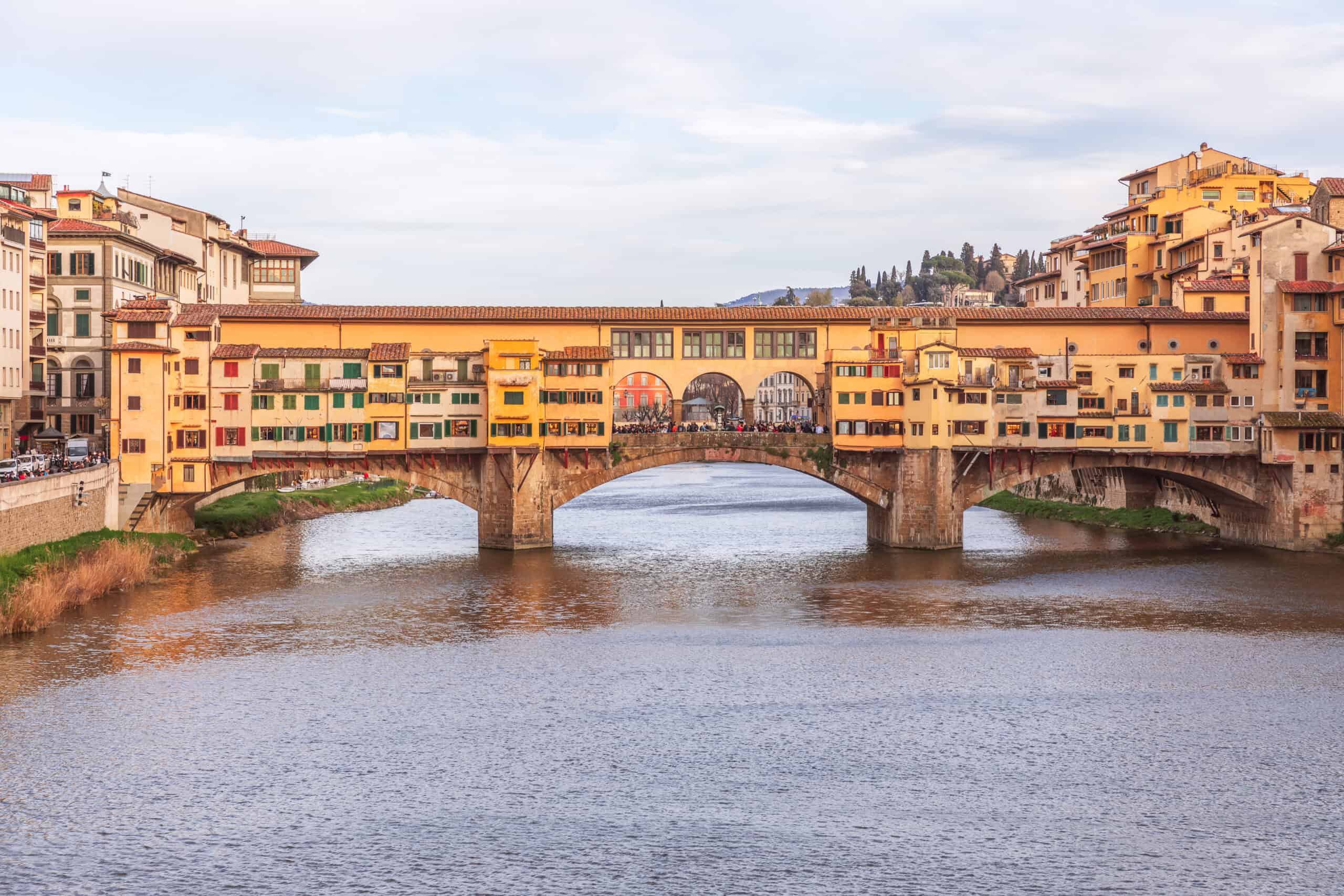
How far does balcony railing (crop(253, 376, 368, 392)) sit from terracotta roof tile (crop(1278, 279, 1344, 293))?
123 ft

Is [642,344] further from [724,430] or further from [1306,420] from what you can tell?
[1306,420]

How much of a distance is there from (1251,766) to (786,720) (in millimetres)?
9705

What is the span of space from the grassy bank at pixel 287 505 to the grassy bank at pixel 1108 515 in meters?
36.9

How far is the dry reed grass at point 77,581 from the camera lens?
40625 millimetres

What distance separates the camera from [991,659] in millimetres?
39625

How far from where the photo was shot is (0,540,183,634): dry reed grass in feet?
133

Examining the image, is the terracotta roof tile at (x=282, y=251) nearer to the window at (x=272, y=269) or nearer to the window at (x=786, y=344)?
the window at (x=272, y=269)

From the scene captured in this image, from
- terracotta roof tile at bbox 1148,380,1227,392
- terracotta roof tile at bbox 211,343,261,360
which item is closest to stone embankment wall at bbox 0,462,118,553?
terracotta roof tile at bbox 211,343,261,360

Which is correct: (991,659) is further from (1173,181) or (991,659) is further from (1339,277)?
(1173,181)

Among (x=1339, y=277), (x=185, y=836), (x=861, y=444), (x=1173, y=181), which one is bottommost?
(x=185, y=836)

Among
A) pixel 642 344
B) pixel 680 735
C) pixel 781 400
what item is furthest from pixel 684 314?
pixel 781 400

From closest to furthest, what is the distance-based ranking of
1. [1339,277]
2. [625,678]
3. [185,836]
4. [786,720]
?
[185,836], [786,720], [625,678], [1339,277]

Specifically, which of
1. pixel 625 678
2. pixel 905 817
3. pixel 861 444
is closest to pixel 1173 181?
pixel 861 444

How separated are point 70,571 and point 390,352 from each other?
1746 cm
